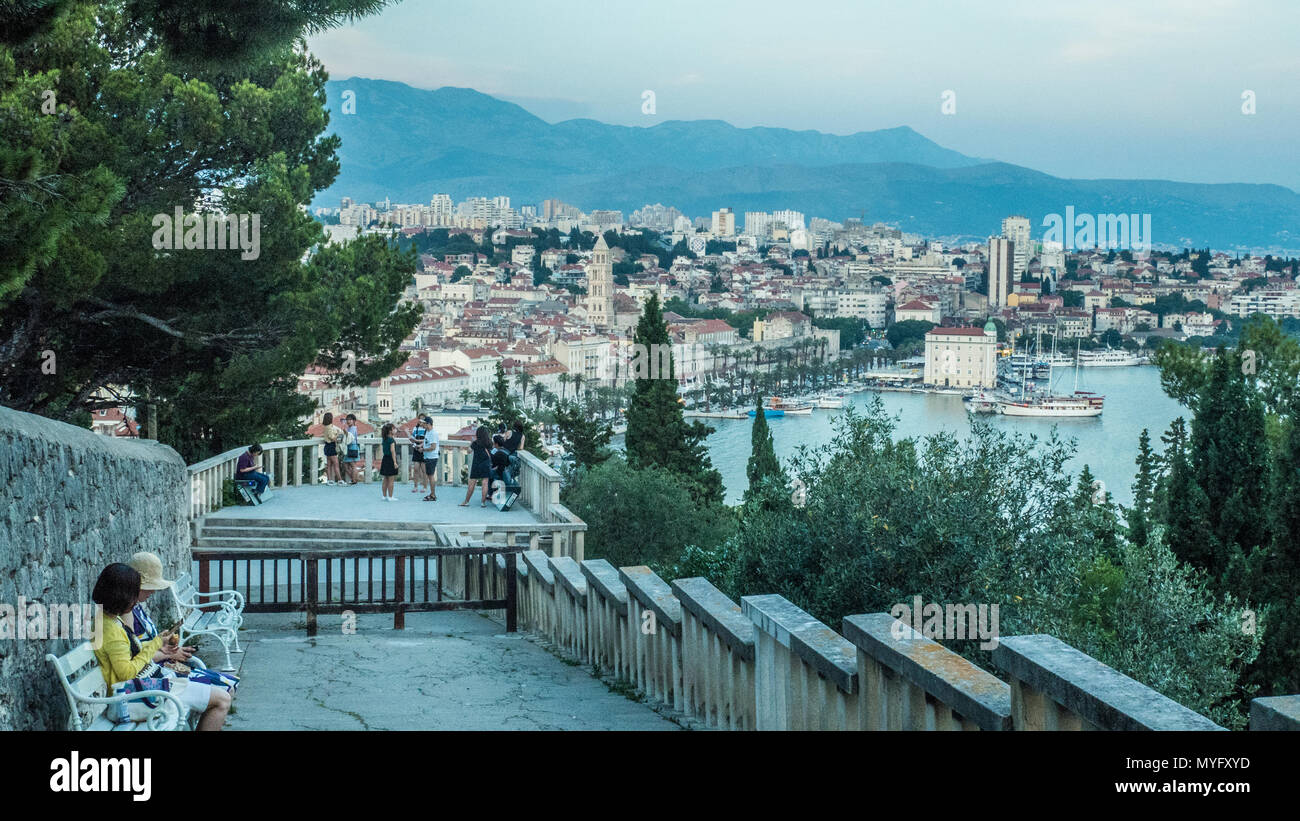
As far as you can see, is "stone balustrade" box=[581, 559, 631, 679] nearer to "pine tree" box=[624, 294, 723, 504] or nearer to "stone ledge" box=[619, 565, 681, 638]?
"stone ledge" box=[619, 565, 681, 638]

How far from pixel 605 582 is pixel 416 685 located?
858mm

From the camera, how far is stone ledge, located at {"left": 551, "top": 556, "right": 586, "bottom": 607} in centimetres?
570

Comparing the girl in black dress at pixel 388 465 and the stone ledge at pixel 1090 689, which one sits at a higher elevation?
the stone ledge at pixel 1090 689

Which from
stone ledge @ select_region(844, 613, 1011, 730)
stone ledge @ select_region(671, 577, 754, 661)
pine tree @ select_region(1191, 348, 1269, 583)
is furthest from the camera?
pine tree @ select_region(1191, 348, 1269, 583)

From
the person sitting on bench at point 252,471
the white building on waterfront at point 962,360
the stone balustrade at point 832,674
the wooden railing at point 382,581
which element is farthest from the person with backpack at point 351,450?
the white building on waterfront at point 962,360

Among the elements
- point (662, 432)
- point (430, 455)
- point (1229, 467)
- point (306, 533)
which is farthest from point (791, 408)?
point (306, 533)

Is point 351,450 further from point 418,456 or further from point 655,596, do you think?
point 655,596

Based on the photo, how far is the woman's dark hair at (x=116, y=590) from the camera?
3441 mm

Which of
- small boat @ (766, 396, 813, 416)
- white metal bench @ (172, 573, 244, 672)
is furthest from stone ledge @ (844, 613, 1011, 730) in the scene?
small boat @ (766, 396, 813, 416)

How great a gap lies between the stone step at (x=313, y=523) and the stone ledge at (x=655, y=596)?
19.2 feet

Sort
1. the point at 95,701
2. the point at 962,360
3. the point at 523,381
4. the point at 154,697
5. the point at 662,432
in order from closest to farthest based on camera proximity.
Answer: the point at 95,701, the point at 154,697, the point at 662,432, the point at 523,381, the point at 962,360

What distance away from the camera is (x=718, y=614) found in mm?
3566

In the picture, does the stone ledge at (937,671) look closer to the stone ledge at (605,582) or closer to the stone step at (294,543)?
the stone ledge at (605,582)

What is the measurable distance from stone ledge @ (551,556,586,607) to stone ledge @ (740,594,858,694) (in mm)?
2454
